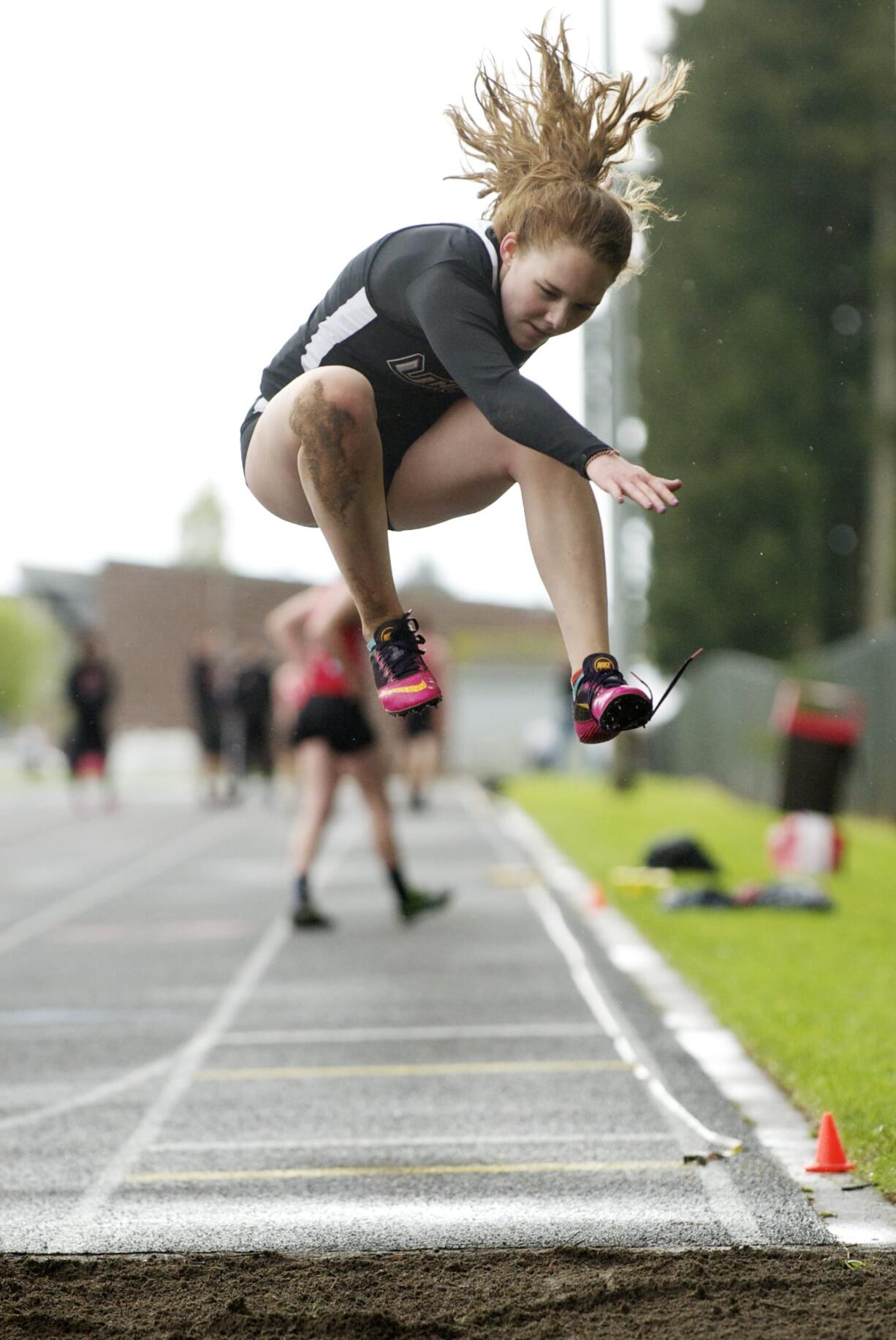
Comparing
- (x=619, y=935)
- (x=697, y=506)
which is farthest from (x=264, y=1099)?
(x=697, y=506)

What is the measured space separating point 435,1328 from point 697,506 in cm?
2422

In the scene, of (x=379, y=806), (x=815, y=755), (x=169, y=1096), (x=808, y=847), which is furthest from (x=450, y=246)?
(x=815, y=755)

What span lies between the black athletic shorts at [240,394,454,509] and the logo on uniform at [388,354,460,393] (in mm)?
64

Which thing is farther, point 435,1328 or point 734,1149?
point 734,1149

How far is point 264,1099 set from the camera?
17.4 feet

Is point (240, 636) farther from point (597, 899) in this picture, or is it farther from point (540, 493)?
point (540, 493)

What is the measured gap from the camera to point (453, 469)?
3.63 meters

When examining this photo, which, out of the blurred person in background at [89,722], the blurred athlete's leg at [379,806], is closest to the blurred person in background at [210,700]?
the blurred person in background at [89,722]

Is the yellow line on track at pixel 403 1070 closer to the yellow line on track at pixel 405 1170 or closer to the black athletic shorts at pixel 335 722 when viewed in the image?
the yellow line on track at pixel 405 1170

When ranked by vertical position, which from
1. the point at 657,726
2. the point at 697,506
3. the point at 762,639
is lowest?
the point at 657,726

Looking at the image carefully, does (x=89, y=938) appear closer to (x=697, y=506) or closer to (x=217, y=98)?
(x=217, y=98)

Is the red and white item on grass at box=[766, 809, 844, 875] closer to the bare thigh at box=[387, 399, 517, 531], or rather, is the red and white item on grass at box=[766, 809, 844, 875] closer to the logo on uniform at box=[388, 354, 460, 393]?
the bare thigh at box=[387, 399, 517, 531]

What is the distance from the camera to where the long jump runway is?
3871mm

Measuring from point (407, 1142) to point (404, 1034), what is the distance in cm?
166
